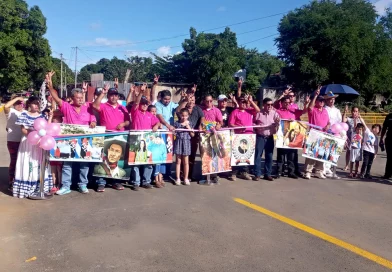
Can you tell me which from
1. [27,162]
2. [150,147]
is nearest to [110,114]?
[150,147]

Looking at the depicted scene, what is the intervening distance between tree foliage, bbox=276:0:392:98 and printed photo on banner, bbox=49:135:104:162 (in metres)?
31.5

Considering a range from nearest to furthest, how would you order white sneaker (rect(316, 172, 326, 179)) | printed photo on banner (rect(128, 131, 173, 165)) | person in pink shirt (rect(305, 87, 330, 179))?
printed photo on banner (rect(128, 131, 173, 165)) → person in pink shirt (rect(305, 87, 330, 179)) → white sneaker (rect(316, 172, 326, 179))

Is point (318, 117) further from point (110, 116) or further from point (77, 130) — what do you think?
point (77, 130)

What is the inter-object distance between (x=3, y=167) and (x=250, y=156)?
5701 mm

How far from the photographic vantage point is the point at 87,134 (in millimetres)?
6543

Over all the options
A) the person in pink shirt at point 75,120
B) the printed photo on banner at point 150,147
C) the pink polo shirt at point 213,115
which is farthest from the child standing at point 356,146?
the person in pink shirt at point 75,120

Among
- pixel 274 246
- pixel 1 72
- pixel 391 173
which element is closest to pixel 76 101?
pixel 274 246

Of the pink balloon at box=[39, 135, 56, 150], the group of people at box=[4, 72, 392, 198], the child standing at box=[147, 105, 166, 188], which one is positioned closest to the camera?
the pink balloon at box=[39, 135, 56, 150]

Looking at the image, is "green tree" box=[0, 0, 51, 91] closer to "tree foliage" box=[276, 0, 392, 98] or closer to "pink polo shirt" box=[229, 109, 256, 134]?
"tree foliage" box=[276, 0, 392, 98]

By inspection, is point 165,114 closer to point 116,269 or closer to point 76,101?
point 76,101

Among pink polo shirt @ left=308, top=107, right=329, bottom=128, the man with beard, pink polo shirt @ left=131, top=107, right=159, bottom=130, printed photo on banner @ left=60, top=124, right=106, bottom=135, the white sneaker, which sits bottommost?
the white sneaker

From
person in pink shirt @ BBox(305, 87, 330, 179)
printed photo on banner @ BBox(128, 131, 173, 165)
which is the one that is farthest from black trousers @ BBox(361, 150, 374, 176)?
printed photo on banner @ BBox(128, 131, 173, 165)

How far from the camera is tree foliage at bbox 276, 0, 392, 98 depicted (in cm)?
3450

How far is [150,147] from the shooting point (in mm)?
7129
